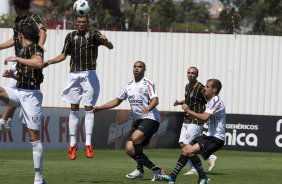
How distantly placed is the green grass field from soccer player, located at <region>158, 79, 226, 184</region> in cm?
76

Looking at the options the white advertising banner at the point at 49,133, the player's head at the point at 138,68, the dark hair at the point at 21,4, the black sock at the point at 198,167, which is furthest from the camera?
the white advertising banner at the point at 49,133

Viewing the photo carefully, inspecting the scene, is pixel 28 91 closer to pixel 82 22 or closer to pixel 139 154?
pixel 82 22

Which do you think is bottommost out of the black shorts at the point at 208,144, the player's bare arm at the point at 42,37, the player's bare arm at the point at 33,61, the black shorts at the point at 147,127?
the black shorts at the point at 208,144

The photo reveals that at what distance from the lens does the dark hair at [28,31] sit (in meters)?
15.0

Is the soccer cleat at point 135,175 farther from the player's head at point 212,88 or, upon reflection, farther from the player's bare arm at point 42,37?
the player's bare arm at point 42,37

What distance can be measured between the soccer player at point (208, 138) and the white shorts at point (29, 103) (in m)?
3.07

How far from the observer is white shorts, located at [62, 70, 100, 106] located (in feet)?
58.3

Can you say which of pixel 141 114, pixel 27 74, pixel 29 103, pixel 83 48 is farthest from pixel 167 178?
Result: pixel 27 74

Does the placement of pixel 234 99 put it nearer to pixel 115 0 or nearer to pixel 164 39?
pixel 164 39

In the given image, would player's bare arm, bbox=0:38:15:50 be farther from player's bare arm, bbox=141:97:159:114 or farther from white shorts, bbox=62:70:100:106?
player's bare arm, bbox=141:97:159:114

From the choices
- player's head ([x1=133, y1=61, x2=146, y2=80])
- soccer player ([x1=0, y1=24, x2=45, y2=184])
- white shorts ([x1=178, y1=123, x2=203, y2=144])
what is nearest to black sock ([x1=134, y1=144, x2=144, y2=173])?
player's head ([x1=133, y1=61, x2=146, y2=80])

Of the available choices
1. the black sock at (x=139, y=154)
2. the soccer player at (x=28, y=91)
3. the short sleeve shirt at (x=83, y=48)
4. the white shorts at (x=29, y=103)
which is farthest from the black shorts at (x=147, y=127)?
the white shorts at (x=29, y=103)

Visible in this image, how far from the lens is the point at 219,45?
35625 millimetres

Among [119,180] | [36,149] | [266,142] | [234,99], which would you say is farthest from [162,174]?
[234,99]
